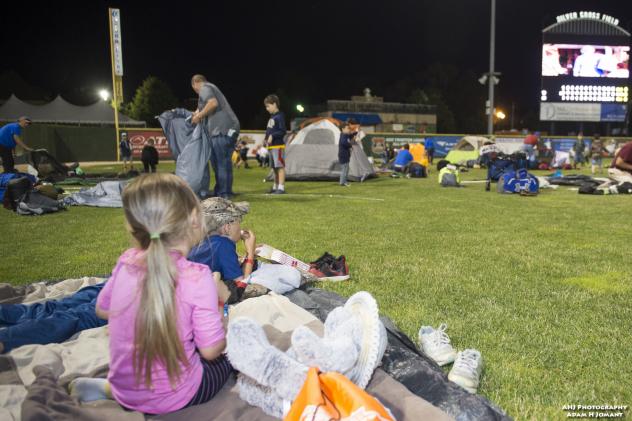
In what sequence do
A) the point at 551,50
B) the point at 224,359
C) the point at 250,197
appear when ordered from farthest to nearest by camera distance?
the point at 551,50
the point at 250,197
the point at 224,359

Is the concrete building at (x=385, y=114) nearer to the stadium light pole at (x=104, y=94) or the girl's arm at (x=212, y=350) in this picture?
the stadium light pole at (x=104, y=94)

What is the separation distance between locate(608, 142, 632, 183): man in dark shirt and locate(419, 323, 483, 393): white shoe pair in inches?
407

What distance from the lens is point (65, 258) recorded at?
5.08m

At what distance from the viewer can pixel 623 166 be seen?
1122cm

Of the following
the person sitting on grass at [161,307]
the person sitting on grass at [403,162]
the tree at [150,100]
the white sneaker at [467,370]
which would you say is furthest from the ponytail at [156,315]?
the tree at [150,100]

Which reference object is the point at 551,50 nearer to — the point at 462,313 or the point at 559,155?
the point at 559,155

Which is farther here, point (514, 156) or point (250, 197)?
point (514, 156)

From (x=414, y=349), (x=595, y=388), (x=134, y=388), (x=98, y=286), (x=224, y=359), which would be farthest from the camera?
(x=98, y=286)

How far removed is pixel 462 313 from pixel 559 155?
2071 cm

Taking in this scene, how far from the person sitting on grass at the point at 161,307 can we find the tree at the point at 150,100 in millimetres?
55048

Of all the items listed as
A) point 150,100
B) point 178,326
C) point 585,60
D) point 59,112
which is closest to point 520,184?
point 178,326

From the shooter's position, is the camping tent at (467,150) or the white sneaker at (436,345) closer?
the white sneaker at (436,345)

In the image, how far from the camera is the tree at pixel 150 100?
176 ft

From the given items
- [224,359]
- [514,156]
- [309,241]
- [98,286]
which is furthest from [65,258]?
[514,156]
